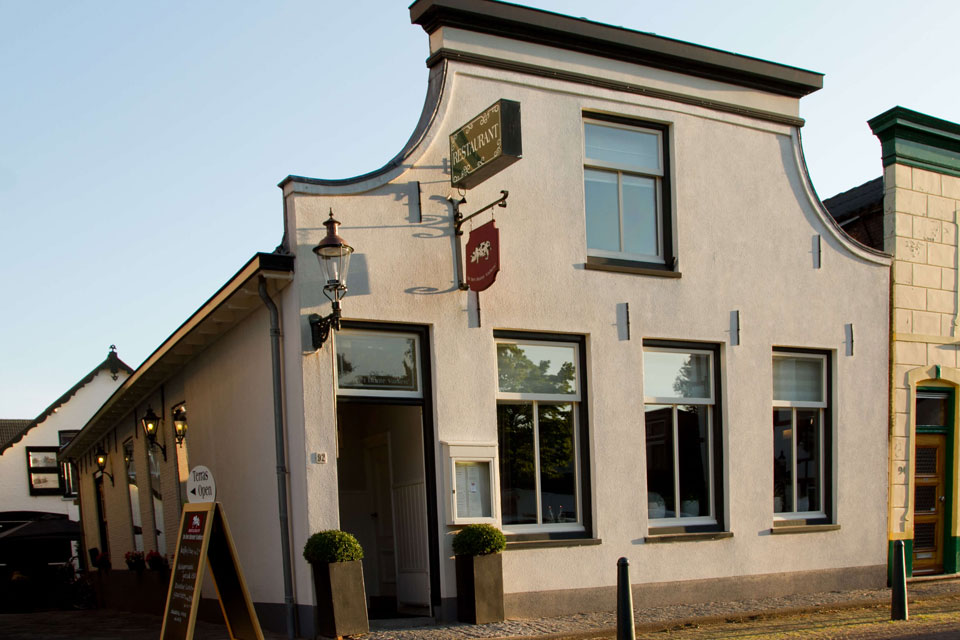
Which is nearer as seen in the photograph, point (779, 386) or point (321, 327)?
point (321, 327)

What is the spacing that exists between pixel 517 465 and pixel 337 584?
256 cm

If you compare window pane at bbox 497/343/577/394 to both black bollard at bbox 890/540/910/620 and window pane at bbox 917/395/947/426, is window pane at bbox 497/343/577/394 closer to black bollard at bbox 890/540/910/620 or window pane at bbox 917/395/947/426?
black bollard at bbox 890/540/910/620

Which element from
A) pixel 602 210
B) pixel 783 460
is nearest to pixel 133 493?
pixel 602 210

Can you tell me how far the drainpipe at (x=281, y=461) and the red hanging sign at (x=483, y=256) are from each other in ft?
6.50

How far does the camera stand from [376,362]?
32.0ft

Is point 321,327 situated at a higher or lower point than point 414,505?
higher

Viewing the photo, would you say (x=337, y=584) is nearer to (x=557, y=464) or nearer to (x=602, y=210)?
(x=557, y=464)

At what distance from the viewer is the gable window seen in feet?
117

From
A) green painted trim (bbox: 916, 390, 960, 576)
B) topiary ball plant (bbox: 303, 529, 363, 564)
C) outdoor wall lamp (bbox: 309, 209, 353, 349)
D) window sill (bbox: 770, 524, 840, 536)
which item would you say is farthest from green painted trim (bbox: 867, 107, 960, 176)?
topiary ball plant (bbox: 303, 529, 363, 564)

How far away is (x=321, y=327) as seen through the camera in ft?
29.8

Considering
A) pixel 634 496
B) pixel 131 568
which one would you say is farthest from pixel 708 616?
pixel 131 568

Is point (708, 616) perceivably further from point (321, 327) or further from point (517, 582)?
point (321, 327)

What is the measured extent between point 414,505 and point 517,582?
145 centimetres

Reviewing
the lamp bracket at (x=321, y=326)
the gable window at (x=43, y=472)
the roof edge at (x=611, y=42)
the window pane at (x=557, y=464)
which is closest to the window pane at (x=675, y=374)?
the window pane at (x=557, y=464)
